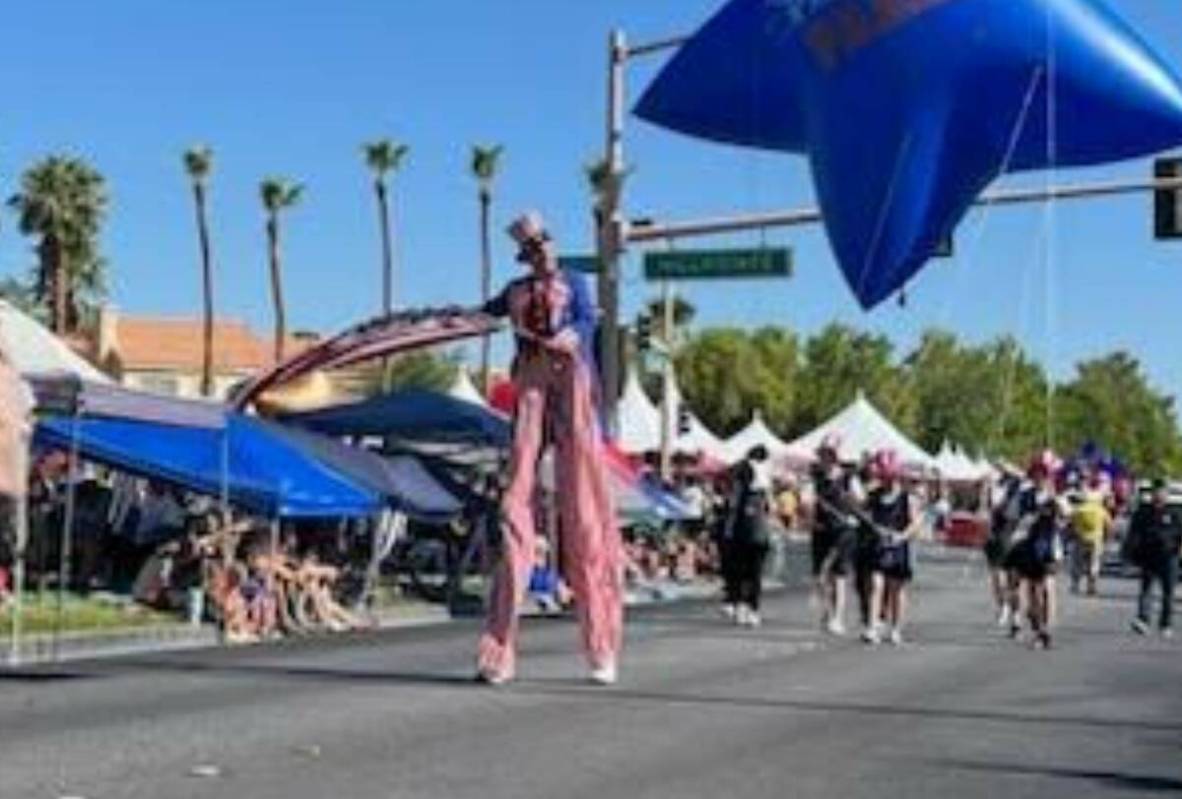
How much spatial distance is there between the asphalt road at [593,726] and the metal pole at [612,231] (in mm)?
13011

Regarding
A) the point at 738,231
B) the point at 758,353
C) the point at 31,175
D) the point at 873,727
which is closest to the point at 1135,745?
the point at 873,727

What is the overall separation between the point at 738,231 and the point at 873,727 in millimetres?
19564

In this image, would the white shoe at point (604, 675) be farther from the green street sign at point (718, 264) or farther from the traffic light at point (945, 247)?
the green street sign at point (718, 264)

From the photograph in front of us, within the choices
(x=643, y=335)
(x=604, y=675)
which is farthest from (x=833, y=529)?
(x=643, y=335)

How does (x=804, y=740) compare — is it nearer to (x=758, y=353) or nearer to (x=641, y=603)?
(x=641, y=603)

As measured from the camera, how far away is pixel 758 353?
111m

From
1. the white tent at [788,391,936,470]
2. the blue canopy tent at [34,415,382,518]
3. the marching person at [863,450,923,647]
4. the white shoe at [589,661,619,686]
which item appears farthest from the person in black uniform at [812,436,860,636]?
the white tent at [788,391,936,470]

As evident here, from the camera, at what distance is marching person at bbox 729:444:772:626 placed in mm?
23688

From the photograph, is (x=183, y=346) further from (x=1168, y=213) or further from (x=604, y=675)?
(x=604, y=675)

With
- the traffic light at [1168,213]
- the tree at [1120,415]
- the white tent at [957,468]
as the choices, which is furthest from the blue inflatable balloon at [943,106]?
the tree at [1120,415]

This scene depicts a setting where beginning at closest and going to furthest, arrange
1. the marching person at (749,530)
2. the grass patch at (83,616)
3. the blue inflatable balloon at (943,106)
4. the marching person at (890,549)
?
the blue inflatable balloon at (943,106) → the grass patch at (83,616) → the marching person at (890,549) → the marching person at (749,530)

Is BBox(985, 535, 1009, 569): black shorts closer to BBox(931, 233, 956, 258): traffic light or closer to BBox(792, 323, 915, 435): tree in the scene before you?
BBox(931, 233, 956, 258): traffic light

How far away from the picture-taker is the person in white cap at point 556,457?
1420cm

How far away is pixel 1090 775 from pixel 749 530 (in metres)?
13.1
